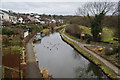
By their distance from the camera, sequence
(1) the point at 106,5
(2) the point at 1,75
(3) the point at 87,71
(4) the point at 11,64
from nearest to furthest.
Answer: (2) the point at 1,75 < (4) the point at 11,64 < (3) the point at 87,71 < (1) the point at 106,5

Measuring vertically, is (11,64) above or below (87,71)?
above

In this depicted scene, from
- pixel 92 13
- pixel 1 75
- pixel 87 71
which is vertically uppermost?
pixel 92 13

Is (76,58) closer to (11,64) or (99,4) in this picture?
(11,64)

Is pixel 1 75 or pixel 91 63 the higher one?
pixel 1 75

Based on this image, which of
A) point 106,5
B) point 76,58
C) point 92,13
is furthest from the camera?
point 92,13

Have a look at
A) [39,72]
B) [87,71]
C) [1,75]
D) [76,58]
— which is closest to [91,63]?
[87,71]

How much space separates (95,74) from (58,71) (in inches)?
139

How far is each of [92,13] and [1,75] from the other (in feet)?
99.9

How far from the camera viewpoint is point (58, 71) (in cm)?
1672

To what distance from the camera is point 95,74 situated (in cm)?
1641

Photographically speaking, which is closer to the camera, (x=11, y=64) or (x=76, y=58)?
(x=11, y=64)

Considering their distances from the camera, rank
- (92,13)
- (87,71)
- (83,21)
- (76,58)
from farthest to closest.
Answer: (83,21) < (92,13) < (76,58) < (87,71)

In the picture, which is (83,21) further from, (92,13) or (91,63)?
(91,63)

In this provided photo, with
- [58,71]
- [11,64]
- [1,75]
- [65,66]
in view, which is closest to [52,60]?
[65,66]
